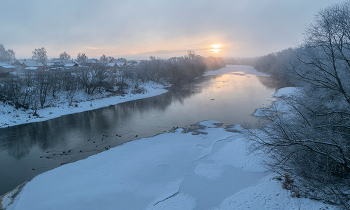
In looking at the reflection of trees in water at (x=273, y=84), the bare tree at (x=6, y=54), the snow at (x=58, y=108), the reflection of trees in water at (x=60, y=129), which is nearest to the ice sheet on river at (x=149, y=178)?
the reflection of trees in water at (x=60, y=129)

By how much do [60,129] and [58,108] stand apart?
625 centimetres

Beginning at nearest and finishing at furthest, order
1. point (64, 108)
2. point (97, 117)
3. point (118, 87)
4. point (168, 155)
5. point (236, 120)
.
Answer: point (168, 155)
point (236, 120)
point (97, 117)
point (64, 108)
point (118, 87)

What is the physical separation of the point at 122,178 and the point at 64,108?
15.4 metres

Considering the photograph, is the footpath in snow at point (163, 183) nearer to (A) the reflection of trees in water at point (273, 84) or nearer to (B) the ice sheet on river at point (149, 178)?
(B) the ice sheet on river at point (149, 178)

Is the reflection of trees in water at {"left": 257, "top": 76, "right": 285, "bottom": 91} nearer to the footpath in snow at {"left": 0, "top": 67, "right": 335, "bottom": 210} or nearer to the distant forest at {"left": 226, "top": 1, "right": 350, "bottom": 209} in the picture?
the footpath in snow at {"left": 0, "top": 67, "right": 335, "bottom": 210}

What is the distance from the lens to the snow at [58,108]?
54.4ft

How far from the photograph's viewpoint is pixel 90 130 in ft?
47.2

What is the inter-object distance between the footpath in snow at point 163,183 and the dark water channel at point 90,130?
1425 mm

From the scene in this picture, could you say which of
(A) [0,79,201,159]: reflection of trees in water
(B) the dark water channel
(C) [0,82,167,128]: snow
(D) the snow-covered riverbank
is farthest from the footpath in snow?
(C) [0,82,167,128]: snow

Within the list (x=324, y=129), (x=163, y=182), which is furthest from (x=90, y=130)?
(x=324, y=129)

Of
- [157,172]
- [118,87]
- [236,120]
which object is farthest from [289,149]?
[118,87]

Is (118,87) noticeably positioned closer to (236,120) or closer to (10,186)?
(236,120)

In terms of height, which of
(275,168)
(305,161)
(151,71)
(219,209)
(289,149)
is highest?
(151,71)

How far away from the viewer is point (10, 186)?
7770mm
